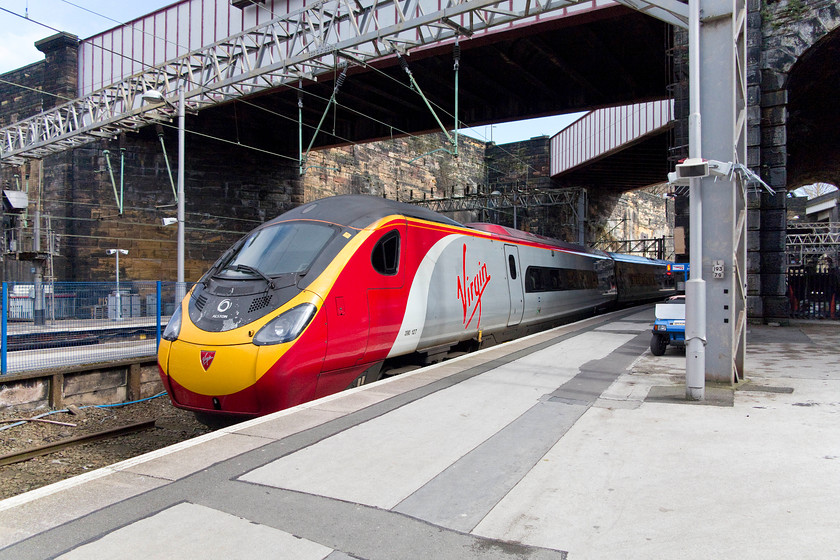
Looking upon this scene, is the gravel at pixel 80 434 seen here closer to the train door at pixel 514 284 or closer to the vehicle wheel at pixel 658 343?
the train door at pixel 514 284

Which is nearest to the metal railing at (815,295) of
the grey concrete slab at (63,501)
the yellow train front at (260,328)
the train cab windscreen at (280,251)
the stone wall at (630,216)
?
the stone wall at (630,216)

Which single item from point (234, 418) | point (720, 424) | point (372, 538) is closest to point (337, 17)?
point (234, 418)

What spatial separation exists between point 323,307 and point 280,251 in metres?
1.17

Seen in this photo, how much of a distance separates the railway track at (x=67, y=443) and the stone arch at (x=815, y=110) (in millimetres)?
18127

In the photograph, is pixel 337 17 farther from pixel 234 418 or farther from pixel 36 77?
pixel 36 77

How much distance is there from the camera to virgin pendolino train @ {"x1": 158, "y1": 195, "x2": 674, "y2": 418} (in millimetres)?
6242

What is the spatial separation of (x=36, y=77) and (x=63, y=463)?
22449 mm

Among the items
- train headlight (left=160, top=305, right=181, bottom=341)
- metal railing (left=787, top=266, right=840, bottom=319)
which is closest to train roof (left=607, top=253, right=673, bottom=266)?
metal railing (left=787, top=266, right=840, bottom=319)

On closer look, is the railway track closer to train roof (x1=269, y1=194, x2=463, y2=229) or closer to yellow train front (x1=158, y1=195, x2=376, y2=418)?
yellow train front (x1=158, y1=195, x2=376, y2=418)

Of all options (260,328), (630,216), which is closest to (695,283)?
(260,328)

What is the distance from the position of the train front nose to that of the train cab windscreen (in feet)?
3.82

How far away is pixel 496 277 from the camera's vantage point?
11.8 meters

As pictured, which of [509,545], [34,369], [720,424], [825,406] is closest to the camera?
[509,545]

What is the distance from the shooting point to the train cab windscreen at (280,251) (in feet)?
23.3
